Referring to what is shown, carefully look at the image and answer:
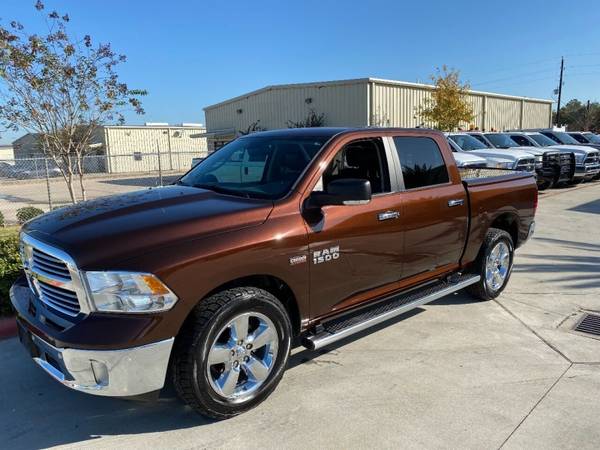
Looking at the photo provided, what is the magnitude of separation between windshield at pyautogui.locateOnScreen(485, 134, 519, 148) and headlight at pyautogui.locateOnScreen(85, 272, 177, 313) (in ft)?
55.1

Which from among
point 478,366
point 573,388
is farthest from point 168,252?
point 573,388

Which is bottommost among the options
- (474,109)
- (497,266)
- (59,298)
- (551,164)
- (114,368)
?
(497,266)


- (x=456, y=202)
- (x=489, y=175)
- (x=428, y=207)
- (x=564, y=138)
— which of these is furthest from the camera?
(x=564, y=138)

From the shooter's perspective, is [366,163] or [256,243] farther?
[366,163]

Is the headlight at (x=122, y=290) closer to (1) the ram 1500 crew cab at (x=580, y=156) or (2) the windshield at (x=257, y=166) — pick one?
(2) the windshield at (x=257, y=166)

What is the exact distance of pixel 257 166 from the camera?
4215mm

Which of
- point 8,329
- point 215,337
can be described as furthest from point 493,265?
point 8,329

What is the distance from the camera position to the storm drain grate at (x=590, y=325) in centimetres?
487

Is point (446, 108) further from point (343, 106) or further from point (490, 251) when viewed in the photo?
point (490, 251)

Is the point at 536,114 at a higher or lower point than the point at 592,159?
higher

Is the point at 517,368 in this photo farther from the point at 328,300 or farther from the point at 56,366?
the point at 56,366

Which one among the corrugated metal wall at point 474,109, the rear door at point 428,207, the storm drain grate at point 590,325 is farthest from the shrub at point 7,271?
the corrugated metal wall at point 474,109

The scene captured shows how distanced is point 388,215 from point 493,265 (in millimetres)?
2229

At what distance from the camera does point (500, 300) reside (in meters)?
5.80
